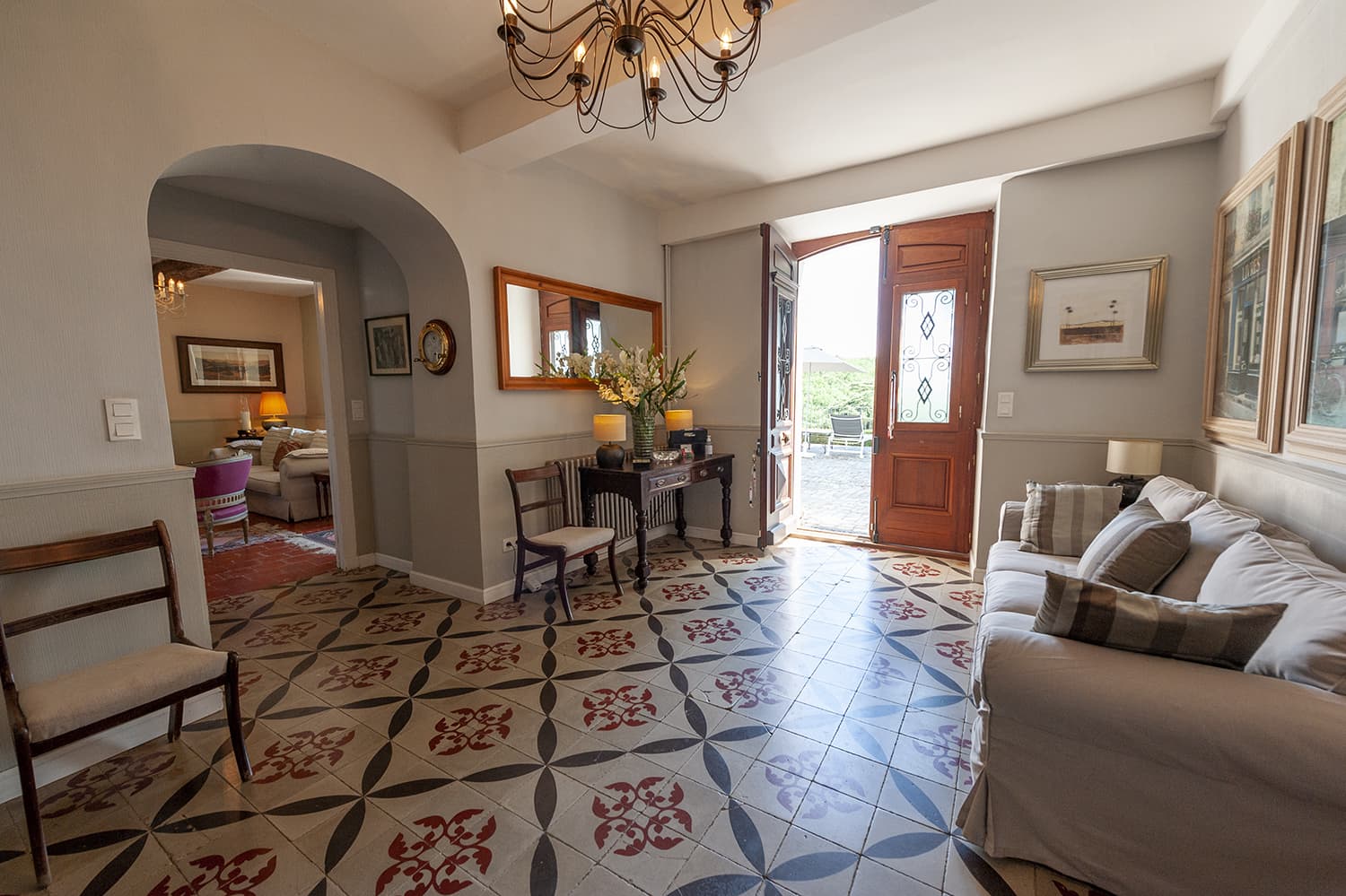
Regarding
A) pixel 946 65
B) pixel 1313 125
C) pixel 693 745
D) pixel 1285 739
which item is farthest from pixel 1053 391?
pixel 693 745

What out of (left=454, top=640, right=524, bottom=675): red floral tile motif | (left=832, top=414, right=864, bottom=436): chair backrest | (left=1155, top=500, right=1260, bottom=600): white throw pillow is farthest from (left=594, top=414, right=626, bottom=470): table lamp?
(left=832, top=414, right=864, bottom=436): chair backrest

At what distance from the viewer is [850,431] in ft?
31.6

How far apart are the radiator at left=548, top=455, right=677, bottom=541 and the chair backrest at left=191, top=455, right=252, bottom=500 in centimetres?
288

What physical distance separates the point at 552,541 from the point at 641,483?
0.68 m

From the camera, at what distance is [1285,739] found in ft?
3.45

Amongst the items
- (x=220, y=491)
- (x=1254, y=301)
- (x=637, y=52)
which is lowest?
(x=220, y=491)

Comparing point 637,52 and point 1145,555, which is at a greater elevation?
point 637,52

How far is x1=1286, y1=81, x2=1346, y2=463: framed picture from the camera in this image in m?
1.57

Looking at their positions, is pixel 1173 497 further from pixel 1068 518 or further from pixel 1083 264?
pixel 1083 264

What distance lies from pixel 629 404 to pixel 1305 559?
10.1 ft

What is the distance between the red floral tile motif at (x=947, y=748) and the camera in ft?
5.84

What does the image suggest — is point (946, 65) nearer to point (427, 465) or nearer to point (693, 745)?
point (693, 745)

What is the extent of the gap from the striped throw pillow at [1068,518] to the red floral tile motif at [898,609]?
2.30 feet

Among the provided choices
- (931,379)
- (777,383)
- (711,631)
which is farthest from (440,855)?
(931,379)
